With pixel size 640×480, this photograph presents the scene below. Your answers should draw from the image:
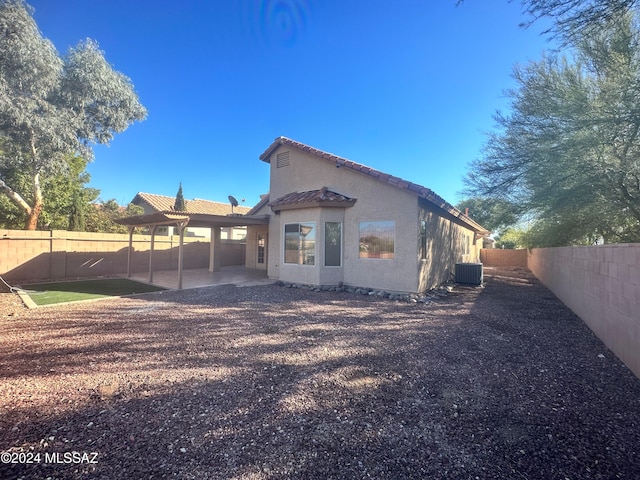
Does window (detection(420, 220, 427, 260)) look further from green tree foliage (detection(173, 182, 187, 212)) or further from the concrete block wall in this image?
the concrete block wall

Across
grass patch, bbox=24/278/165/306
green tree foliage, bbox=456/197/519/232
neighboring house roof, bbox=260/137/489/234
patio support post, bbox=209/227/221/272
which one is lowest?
grass patch, bbox=24/278/165/306

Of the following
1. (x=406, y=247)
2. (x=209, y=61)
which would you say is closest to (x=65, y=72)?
(x=209, y=61)

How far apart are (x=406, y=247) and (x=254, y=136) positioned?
12.3 m

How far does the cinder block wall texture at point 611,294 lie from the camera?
442cm

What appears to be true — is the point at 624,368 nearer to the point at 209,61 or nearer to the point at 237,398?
the point at 237,398

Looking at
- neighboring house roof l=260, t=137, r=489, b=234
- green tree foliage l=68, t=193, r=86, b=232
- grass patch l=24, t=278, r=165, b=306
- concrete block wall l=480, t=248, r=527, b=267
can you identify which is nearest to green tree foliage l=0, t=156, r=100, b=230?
green tree foliage l=68, t=193, r=86, b=232

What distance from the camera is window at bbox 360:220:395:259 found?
1084cm

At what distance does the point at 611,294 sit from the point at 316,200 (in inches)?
339

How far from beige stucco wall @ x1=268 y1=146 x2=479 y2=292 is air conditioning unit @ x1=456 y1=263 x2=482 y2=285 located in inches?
28.1

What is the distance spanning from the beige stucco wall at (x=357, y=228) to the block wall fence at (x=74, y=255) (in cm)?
779

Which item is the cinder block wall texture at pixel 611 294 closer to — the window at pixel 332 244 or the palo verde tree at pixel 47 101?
the window at pixel 332 244

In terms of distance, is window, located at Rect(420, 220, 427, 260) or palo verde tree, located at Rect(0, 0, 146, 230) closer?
palo verde tree, located at Rect(0, 0, 146, 230)

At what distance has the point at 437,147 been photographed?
17.0 meters

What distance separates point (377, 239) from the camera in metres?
11.1
